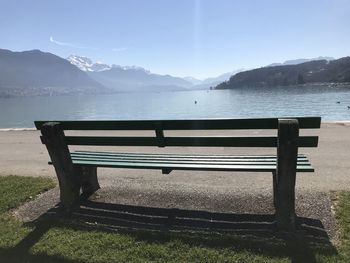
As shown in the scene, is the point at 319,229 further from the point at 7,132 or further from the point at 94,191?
the point at 7,132

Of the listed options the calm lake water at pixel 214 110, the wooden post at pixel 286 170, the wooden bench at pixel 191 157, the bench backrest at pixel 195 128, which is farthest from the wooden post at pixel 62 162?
the calm lake water at pixel 214 110

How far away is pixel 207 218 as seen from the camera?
16.0 ft

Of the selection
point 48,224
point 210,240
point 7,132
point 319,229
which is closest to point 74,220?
point 48,224

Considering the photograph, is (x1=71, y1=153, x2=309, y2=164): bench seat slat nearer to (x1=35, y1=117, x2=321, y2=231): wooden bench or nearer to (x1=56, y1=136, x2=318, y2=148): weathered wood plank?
(x1=35, y1=117, x2=321, y2=231): wooden bench

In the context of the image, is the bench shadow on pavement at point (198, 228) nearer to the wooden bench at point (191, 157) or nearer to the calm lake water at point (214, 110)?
the wooden bench at point (191, 157)

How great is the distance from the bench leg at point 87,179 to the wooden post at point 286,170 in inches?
110

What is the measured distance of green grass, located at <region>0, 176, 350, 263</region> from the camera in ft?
12.7

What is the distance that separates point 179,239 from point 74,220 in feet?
4.88

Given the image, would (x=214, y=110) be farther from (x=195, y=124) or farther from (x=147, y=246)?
(x=147, y=246)

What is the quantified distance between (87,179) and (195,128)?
2127 mm

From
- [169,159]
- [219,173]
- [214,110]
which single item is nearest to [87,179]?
[169,159]

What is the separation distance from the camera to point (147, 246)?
4168 mm

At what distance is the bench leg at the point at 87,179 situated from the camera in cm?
574

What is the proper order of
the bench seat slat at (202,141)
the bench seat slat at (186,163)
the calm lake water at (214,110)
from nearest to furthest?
1. the bench seat slat at (202,141)
2. the bench seat slat at (186,163)
3. the calm lake water at (214,110)
